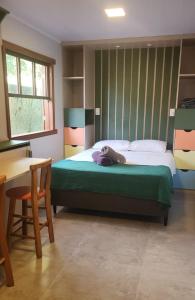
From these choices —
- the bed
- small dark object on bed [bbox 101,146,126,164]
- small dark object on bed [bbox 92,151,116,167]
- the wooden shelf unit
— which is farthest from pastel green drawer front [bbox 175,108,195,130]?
small dark object on bed [bbox 92,151,116,167]

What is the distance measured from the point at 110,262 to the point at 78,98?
3.27 meters

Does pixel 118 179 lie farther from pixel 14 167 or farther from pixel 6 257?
pixel 6 257

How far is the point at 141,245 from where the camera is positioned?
2443mm

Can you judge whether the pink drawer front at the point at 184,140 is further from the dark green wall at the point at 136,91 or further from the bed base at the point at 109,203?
→ the bed base at the point at 109,203

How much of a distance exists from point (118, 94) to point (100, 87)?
36cm

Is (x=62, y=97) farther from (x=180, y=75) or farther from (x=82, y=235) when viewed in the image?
(x=82, y=235)

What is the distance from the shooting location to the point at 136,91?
4.41m

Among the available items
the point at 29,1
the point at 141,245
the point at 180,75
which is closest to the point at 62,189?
the point at 141,245

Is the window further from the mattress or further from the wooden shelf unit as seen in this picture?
the wooden shelf unit

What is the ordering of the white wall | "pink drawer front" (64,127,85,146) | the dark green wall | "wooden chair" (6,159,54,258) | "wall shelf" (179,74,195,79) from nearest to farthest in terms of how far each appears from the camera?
"wooden chair" (6,159,54,258)
the white wall
"wall shelf" (179,74,195,79)
the dark green wall
"pink drawer front" (64,127,85,146)

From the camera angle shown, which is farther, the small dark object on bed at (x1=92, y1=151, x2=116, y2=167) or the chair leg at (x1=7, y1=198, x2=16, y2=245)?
the small dark object on bed at (x1=92, y1=151, x2=116, y2=167)

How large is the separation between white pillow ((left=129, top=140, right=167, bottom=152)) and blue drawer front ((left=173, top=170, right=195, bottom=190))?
1.59ft

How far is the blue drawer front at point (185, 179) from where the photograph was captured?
4.02 m

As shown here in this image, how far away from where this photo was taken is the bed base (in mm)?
2781
